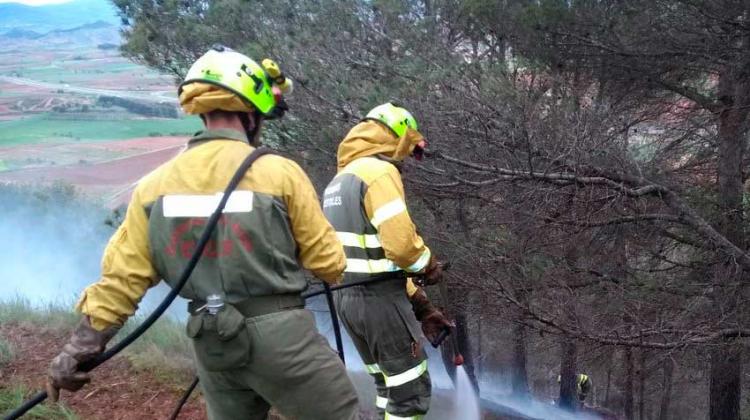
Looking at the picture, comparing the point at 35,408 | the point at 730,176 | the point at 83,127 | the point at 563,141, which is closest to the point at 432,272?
the point at 35,408

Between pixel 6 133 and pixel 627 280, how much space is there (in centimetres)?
1863

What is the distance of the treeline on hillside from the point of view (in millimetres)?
6484

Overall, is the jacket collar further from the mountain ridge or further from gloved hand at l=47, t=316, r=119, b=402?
Answer: the mountain ridge

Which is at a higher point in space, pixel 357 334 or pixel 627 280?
pixel 357 334

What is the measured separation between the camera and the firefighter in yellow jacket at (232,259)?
227 centimetres

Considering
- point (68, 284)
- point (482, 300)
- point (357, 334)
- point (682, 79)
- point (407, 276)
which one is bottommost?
point (68, 284)

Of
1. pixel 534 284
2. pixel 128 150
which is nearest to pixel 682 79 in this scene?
pixel 534 284

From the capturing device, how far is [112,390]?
435 centimetres

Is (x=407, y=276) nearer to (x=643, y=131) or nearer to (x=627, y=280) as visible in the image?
(x=627, y=280)

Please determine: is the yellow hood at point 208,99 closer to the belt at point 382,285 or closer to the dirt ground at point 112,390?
the belt at point 382,285

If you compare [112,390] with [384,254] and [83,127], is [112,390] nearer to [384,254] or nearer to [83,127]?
[384,254]

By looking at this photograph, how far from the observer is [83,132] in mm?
20281

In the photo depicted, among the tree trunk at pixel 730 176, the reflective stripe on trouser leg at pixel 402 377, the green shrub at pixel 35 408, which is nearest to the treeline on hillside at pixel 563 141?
the tree trunk at pixel 730 176

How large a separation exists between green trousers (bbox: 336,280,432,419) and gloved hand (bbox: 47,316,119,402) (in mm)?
1662
